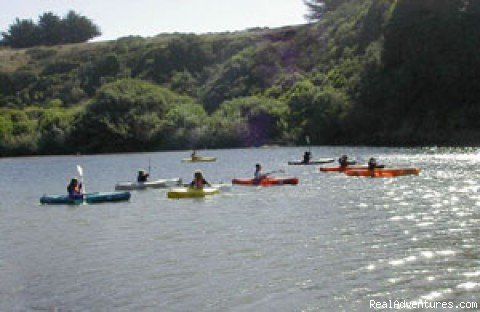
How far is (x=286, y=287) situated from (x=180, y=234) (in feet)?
33.1

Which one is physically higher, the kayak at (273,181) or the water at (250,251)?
the kayak at (273,181)

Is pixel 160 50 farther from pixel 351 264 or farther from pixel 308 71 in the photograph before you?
pixel 351 264

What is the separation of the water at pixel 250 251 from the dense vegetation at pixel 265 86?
5956 cm

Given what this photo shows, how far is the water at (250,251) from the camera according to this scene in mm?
18125

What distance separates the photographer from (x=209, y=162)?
78.3 meters

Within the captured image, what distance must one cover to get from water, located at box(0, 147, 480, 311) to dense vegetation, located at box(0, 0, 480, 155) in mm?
59563

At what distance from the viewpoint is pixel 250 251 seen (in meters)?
23.7

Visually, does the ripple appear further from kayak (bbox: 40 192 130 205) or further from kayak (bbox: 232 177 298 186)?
kayak (bbox: 232 177 298 186)

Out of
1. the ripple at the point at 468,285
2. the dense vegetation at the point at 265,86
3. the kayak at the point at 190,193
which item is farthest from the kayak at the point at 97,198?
the dense vegetation at the point at 265,86

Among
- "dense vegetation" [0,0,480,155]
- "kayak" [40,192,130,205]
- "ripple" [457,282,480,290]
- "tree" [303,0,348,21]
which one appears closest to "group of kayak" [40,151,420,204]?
"kayak" [40,192,130,205]

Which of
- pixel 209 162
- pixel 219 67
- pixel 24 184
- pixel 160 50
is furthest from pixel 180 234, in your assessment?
pixel 160 50

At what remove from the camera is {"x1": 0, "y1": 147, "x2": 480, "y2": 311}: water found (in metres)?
18.1

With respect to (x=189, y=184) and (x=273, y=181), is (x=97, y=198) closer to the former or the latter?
(x=189, y=184)

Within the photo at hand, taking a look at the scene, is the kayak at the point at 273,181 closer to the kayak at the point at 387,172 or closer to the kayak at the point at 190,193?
the kayak at the point at 190,193
